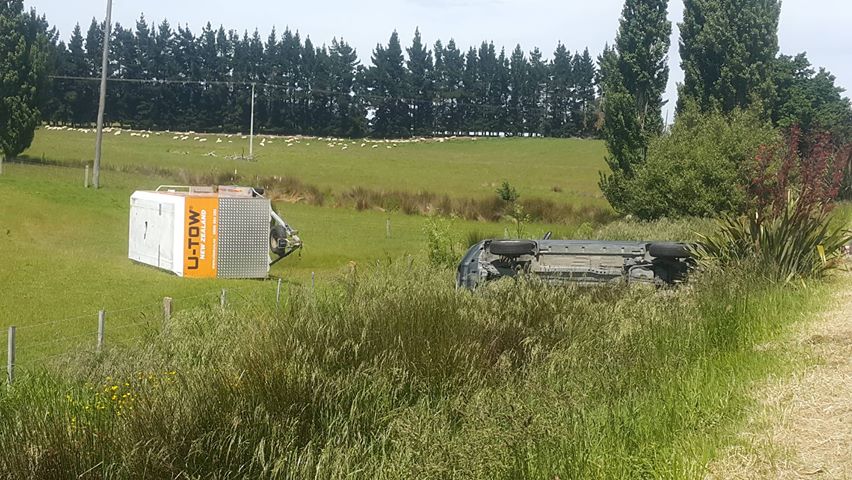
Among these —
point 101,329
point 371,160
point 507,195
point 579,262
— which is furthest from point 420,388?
point 371,160

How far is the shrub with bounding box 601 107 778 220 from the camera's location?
27.2 meters

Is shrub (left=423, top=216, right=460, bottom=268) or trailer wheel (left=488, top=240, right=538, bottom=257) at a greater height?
trailer wheel (left=488, top=240, right=538, bottom=257)

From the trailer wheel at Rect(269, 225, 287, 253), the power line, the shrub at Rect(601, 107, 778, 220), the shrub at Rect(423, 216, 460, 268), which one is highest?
the power line

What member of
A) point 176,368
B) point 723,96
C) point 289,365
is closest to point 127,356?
point 176,368

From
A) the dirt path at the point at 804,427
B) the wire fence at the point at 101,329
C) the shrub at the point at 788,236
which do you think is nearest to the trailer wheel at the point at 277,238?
the wire fence at the point at 101,329

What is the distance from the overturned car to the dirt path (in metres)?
3.55

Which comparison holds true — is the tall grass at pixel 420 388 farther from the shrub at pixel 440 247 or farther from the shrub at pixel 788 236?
the shrub at pixel 440 247

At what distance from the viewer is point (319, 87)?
410 ft

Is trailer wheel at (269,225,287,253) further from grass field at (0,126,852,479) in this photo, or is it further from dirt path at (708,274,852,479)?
dirt path at (708,274,852,479)

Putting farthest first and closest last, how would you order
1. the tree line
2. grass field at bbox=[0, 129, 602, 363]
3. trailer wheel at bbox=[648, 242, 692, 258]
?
the tree line → grass field at bbox=[0, 129, 602, 363] → trailer wheel at bbox=[648, 242, 692, 258]

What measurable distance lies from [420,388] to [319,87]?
120 meters

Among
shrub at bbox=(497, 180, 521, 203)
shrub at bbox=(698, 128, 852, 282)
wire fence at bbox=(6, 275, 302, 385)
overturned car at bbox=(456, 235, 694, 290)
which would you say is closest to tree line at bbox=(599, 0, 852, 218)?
shrub at bbox=(497, 180, 521, 203)

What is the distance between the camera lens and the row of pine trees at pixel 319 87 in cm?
11556

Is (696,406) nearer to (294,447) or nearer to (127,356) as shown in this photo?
(294,447)
